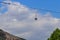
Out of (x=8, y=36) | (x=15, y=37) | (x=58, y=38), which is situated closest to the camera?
(x=58, y=38)

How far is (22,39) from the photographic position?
5866 inches

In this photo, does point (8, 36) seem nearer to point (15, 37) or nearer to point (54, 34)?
point (15, 37)

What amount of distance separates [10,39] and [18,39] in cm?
1111

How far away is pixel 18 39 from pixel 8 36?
47.8 feet

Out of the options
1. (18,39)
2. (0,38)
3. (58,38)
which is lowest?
(58,38)

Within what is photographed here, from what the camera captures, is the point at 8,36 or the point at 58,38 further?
the point at 8,36

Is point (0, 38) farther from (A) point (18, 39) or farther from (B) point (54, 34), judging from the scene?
(B) point (54, 34)

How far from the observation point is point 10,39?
13362 cm

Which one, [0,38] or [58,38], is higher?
[0,38]

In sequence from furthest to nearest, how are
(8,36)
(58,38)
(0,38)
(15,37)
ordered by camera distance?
1. (15,37)
2. (8,36)
3. (0,38)
4. (58,38)

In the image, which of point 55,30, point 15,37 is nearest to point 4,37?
point 15,37

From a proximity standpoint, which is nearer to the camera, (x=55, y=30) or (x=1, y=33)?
(x=55, y=30)

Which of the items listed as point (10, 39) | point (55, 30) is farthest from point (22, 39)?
point (55, 30)

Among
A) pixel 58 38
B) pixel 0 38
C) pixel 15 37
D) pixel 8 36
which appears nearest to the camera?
pixel 58 38
